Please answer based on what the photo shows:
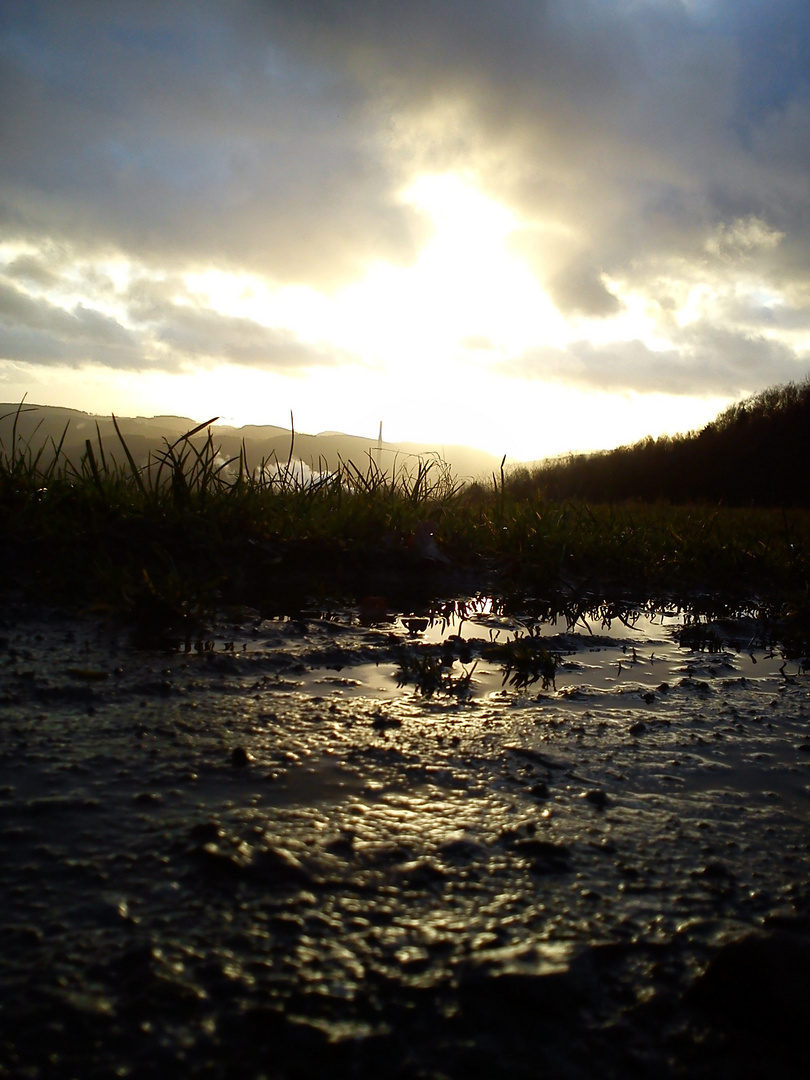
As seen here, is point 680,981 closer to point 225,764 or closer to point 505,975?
point 505,975

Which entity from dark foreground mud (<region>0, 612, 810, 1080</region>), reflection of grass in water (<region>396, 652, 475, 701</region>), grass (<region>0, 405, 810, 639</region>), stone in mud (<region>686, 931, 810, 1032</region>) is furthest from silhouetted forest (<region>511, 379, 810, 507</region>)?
stone in mud (<region>686, 931, 810, 1032</region>)

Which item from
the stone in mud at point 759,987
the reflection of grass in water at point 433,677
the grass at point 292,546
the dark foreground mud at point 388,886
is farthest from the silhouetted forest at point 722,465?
the stone in mud at point 759,987

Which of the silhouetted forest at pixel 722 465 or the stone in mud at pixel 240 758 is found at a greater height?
the silhouetted forest at pixel 722 465

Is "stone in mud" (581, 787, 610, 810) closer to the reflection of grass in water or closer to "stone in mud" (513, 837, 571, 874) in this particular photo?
"stone in mud" (513, 837, 571, 874)

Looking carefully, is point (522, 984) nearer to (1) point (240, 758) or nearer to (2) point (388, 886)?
(2) point (388, 886)

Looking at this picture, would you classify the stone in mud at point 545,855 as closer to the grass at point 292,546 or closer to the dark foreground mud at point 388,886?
the dark foreground mud at point 388,886

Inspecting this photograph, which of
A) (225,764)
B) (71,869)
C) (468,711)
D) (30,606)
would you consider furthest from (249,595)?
(71,869)
